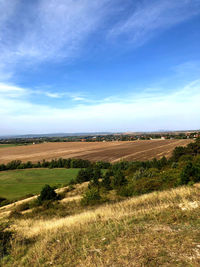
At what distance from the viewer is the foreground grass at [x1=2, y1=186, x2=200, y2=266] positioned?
14.5 feet

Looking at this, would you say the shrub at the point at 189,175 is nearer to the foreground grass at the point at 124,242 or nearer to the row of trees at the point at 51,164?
the foreground grass at the point at 124,242

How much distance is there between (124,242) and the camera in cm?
538

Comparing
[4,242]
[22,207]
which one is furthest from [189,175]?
[22,207]

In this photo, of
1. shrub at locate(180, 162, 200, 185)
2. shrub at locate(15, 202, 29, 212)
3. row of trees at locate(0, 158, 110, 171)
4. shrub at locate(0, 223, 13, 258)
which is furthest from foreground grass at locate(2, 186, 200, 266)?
row of trees at locate(0, 158, 110, 171)

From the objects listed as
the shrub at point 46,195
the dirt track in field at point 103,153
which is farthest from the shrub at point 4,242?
the dirt track in field at point 103,153

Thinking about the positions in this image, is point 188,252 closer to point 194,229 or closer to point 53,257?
point 194,229

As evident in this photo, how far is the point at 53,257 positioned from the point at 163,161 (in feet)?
168

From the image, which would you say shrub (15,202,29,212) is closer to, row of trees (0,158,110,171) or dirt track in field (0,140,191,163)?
row of trees (0,158,110,171)

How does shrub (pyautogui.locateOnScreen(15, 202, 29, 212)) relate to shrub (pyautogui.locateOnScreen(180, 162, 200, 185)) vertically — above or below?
below

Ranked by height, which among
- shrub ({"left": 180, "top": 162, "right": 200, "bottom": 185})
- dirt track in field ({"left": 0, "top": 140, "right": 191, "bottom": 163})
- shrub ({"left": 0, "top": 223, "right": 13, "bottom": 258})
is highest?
shrub ({"left": 0, "top": 223, "right": 13, "bottom": 258})

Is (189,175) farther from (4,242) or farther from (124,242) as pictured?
(4,242)

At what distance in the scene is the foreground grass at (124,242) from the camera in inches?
174

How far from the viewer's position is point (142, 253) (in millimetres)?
4562

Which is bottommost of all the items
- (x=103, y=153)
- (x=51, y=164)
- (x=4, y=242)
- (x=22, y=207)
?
(x=51, y=164)
